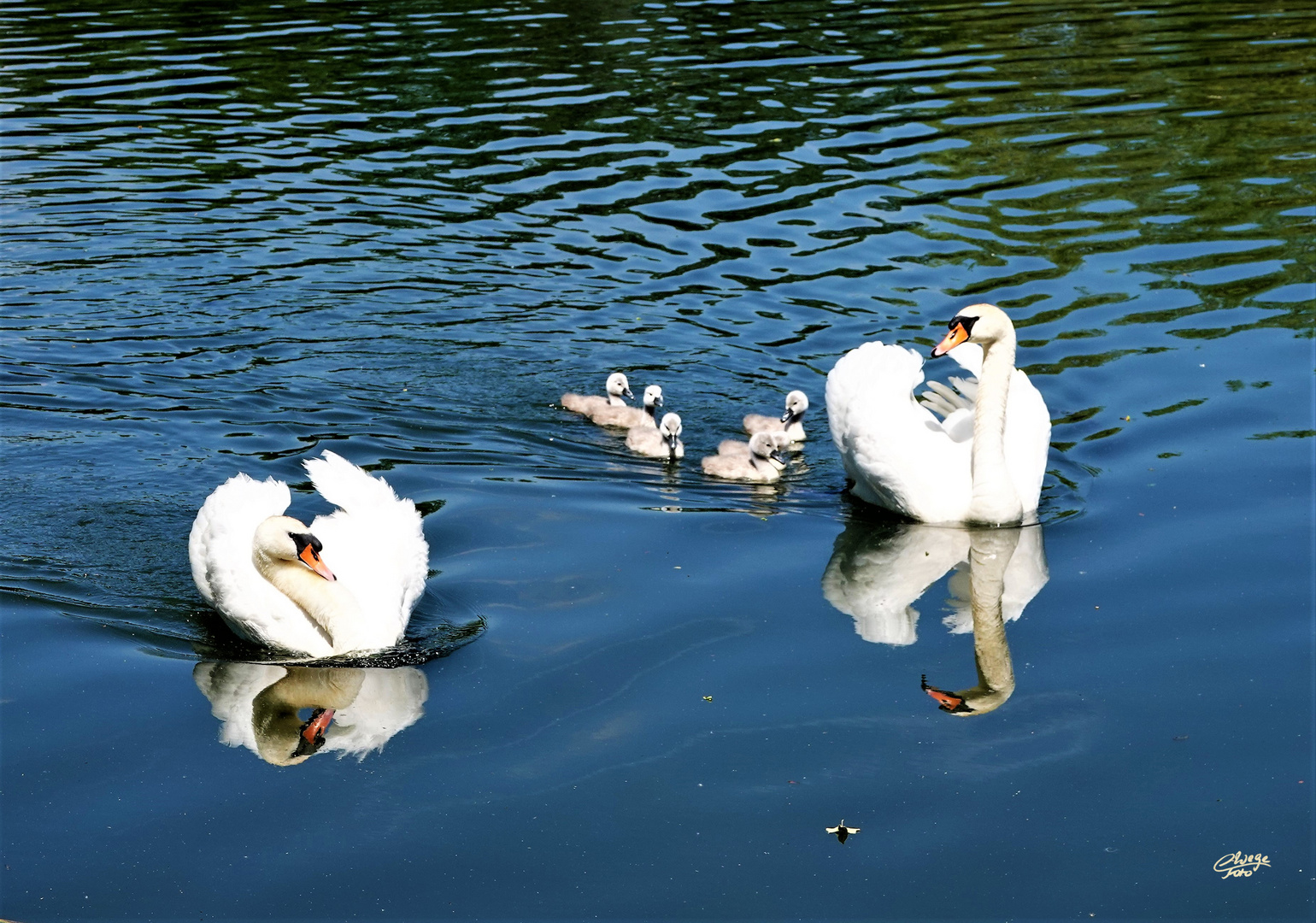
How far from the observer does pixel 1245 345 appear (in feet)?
40.3

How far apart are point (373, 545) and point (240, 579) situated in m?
0.71

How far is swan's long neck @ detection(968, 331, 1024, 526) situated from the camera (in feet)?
30.7

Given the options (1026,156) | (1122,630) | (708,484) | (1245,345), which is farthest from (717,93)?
(1122,630)

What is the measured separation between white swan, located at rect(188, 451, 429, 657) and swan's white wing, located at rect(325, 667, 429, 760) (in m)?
0.21

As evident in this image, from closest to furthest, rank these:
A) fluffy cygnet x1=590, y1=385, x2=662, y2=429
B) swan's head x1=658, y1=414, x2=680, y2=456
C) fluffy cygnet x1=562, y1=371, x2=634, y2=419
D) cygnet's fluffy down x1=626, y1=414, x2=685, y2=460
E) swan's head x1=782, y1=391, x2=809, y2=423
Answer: swan's head x1=658, y1=414, x2=680, y2=456 → cygnet's fluffy down x1=626, y1=414, x2=685, y2=460 → swan's head x1=782, y1=391, x2=809, y2=423 → fluffy cygnet x1=590, y1=385, x2=662, y2=429 → fluffy cygnet x1=562, y1=371, x2=634, y2=419

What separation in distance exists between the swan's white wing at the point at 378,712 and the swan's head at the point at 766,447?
3446 mm

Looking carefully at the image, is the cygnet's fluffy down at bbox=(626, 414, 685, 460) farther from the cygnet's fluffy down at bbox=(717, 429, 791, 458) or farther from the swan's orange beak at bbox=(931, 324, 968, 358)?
the swan's orange beak at bbox=(931, 324, 968, 358)

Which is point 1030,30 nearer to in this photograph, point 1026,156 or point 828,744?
point 1026,156

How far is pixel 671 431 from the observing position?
10.5 meters

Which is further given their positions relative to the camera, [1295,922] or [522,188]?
[522,188]

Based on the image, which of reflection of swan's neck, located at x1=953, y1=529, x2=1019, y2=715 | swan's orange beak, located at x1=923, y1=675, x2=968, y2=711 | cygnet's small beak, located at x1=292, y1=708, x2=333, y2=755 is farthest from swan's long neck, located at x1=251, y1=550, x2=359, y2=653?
reflection of swan's neck, located at x1=953, y1=529, x2=1019, y2=715

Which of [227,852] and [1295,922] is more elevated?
[227,852]

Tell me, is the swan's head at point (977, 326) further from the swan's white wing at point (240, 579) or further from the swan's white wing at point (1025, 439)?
the swan's white wing at point (240, 579)

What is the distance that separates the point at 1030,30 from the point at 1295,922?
20.0 metres
